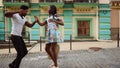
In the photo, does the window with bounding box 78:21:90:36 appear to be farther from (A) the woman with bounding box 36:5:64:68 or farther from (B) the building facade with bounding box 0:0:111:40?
(A) the woman with bounding box 36:5:64:68

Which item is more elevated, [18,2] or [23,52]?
[18,2]

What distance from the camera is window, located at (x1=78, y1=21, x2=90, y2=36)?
27.4m

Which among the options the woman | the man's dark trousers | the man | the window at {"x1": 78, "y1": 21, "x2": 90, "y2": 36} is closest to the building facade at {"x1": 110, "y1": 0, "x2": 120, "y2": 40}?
the window at {"x1": 78, "y1": 21, "x2": 90, "y2": 36}

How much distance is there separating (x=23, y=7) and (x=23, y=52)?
3.84 ft

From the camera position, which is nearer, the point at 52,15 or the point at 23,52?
the point at 23,52

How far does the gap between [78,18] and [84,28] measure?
3.42ft

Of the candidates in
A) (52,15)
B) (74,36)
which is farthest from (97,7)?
(52,15)

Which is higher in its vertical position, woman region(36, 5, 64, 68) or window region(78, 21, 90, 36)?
woman region(36, 5, 64, 68)

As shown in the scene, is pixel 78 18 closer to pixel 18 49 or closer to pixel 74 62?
pixel 74 62

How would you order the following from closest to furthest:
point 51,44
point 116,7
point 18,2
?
point 51,44 < point 18,2 < point 116,7

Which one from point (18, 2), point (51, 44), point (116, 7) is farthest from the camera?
point (116, 7)

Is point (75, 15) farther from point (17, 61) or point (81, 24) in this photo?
point (17, 61)

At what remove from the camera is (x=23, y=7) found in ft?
28.6

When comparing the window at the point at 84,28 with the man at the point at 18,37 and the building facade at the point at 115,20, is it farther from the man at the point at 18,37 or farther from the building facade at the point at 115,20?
the man at the point at 18,37
